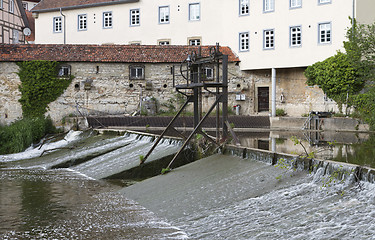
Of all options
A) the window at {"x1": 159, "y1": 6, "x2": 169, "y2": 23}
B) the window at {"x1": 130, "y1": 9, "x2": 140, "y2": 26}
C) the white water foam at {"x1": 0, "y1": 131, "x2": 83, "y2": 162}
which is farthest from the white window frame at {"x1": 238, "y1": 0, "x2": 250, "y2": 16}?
the white water foam at {"x1": 0, "y1": 131, "x2": 83, "y2": 162}

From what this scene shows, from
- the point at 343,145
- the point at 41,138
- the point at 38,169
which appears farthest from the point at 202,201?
the point at 41,138

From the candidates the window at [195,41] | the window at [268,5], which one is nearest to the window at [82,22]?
the window at [195,41]

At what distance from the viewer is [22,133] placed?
2391cm

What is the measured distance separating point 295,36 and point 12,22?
21.7 meters

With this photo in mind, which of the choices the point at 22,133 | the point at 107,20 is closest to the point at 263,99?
the point at 107,20

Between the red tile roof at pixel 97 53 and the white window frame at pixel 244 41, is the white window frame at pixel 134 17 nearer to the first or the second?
the red tile roof at pixel 97 53

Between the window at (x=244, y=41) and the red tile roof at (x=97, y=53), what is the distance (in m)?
0.70

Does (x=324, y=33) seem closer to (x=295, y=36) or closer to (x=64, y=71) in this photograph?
(x=295, y=36)

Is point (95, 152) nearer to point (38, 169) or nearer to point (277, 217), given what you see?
point (38, 169)

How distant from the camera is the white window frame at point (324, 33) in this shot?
2702 centimetres

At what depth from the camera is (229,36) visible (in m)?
31.0

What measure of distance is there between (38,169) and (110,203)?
7.04 meters

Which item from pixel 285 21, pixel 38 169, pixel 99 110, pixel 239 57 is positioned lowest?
pixel 38 169

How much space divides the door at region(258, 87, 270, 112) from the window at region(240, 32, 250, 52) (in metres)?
2.62
